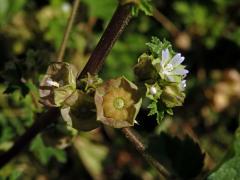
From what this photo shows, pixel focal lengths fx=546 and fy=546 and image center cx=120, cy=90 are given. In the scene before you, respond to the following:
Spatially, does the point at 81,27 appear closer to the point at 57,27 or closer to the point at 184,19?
the point at 57,27

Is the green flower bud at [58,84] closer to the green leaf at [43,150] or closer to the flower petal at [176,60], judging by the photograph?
the flower petal at [176,60]

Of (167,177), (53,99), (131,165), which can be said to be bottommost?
(131,165)

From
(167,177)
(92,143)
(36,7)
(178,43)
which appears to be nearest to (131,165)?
(92,143)

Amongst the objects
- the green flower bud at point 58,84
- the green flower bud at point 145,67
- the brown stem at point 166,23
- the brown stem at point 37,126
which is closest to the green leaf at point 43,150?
the brown stem at point 37,126

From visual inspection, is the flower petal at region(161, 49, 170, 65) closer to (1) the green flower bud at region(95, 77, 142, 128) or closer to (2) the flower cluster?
(2) the flower cluster

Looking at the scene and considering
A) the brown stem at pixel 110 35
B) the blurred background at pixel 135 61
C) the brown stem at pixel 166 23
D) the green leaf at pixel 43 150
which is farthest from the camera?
the brown stem at pixel 166 23
